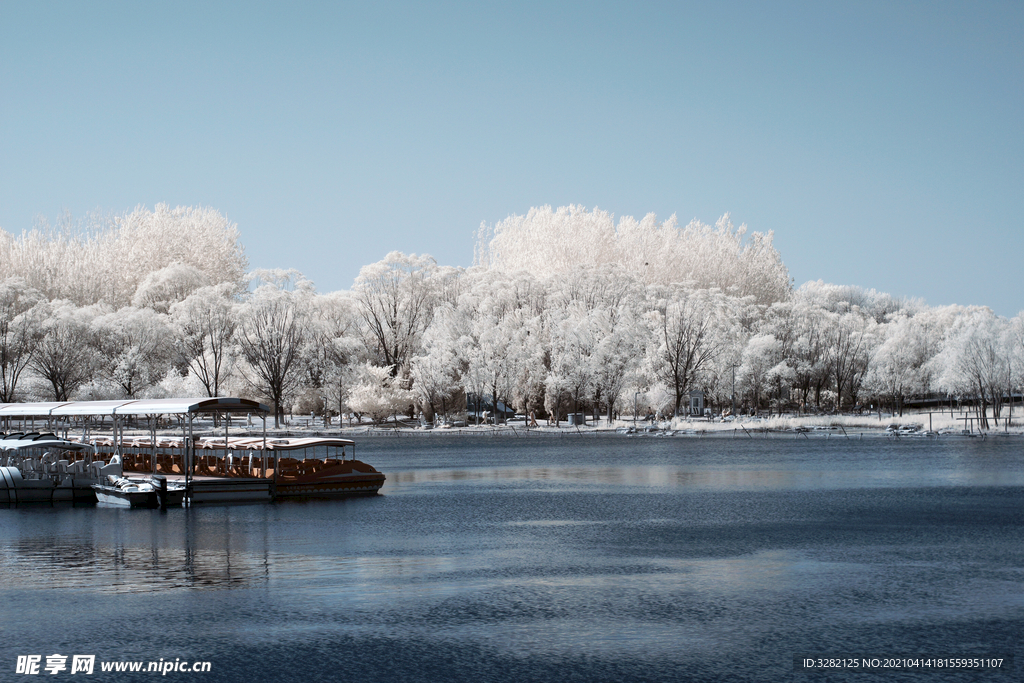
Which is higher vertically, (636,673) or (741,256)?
(741,256)

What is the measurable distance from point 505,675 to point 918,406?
128223 mm

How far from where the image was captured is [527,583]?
81.2ft

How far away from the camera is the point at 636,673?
17.3 meters

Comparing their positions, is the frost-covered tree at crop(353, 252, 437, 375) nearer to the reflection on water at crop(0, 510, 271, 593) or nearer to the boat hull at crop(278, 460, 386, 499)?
the boat hull at crop(278, 460, 386, 499)

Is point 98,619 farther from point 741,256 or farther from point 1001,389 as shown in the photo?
point 741,256

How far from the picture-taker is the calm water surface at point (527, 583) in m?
18.6

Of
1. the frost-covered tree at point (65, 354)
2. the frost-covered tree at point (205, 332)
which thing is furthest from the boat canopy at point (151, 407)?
the frost-covered tree at point (205, 332)

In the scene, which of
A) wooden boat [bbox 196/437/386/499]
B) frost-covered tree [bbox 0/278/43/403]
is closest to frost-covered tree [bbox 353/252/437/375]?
frost-covered tree [bbox 0/278/43/403]

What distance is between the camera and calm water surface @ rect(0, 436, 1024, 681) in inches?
731

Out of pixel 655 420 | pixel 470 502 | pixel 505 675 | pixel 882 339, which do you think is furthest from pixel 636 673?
pixel 882 339

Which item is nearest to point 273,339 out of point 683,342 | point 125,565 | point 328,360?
point 328,360

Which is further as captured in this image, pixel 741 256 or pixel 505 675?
pixel 741 256

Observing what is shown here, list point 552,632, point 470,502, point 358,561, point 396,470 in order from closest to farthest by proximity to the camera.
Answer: point 552,632, point 358,561, point 470,502, point 396,470

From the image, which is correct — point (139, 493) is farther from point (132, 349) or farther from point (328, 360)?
point (132, 349)
